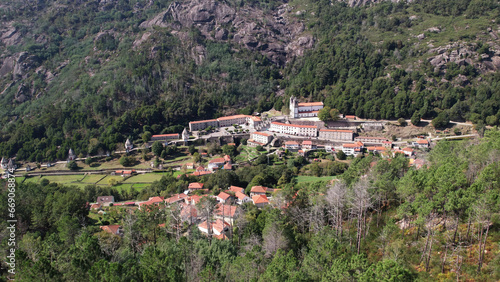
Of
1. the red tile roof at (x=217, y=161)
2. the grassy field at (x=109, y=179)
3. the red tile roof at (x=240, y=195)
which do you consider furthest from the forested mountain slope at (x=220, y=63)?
the red tile roof at (x=240, y=195)

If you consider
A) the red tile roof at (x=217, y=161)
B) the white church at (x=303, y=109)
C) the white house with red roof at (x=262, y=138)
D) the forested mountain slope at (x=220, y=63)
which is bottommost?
the red tile roof at (x=217, y=161)

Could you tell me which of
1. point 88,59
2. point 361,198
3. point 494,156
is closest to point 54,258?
point 361,198

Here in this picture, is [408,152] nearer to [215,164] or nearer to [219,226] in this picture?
[215,164]

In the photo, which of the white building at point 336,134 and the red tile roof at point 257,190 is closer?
the red tile roof at point 257,190

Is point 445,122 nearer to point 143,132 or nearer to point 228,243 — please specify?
point 228,243

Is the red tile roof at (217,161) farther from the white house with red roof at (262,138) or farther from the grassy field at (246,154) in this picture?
the white house with red roof at (262,138)
